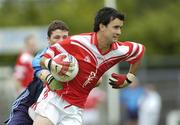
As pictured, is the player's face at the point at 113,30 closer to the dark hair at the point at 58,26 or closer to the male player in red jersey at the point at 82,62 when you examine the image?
the male player in red jersey at the point at 82,62

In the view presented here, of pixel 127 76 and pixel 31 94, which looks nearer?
pixel 127 76

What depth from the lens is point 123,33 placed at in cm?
4497

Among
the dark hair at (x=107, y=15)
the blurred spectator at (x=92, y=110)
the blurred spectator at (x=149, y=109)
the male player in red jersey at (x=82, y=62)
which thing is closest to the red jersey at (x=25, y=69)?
the male player in red jersey at (x=82, y=62)

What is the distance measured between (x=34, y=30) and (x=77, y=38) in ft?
77.7

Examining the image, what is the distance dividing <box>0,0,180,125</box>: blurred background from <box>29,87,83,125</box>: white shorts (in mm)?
15650

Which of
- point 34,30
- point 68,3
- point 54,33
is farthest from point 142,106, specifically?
point 68,3

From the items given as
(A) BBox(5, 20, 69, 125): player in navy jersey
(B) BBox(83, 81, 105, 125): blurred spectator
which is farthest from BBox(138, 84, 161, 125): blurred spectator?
(A) BBox(5, 20, 69, 125): player in navy jersey

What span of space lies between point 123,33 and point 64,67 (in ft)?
115

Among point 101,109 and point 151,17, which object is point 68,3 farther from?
point 101,109

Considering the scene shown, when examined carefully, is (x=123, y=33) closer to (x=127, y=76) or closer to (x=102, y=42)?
(x=127, y=76)

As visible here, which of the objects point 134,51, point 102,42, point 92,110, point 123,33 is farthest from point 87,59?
point 123,33

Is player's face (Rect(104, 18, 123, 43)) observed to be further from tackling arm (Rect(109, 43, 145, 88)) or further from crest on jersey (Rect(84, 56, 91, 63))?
tackling arm (Rect(109, 43, 145, 88))

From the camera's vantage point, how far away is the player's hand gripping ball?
32.5 ft

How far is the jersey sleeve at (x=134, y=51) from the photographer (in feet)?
34.3
